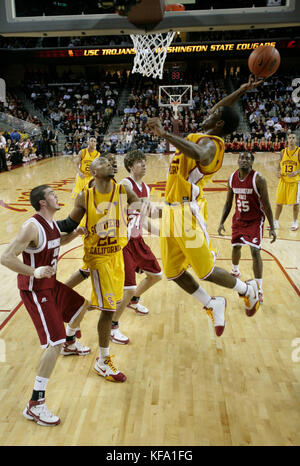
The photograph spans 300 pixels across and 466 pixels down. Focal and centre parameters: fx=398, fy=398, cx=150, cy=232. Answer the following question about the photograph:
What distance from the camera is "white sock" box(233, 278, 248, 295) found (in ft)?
10.7

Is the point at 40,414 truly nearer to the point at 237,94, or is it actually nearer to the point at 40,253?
the point at 40,253

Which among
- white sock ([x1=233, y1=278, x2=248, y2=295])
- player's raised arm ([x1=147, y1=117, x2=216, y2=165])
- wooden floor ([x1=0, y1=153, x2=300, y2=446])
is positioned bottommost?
wooden floor ([x1=0, y1=153, x2=300, y2=446])

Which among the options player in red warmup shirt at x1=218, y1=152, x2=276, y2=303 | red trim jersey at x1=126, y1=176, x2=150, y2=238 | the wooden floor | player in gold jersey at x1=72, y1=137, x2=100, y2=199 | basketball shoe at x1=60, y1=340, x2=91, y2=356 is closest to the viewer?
the wooden floor

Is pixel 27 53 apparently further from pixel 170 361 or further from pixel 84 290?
pixel 170 361

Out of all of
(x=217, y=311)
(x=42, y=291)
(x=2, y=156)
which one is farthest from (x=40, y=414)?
(x=2, y=156)

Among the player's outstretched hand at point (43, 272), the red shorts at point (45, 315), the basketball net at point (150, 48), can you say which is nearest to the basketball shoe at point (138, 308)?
the red shorts at point (45, 315)

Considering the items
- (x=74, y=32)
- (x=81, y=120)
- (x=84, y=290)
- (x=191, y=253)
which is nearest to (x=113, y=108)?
(x=81, y=120)

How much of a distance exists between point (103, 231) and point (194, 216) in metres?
0.72

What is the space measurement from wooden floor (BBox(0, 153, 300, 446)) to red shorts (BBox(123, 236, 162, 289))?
1.77 ft

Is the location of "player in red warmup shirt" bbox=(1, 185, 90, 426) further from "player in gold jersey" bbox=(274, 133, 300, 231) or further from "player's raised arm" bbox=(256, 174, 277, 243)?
"player in gold jersey" bbox=(274, 133, 300, 231)

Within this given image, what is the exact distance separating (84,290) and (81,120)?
19.8 meters

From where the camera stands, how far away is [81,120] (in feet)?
75.7

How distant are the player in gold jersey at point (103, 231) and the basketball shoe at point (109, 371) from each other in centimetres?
1

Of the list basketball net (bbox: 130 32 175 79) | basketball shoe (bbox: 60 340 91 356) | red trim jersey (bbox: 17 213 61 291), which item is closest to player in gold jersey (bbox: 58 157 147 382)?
red trim jersey (bbox: 17 213 61 291)
